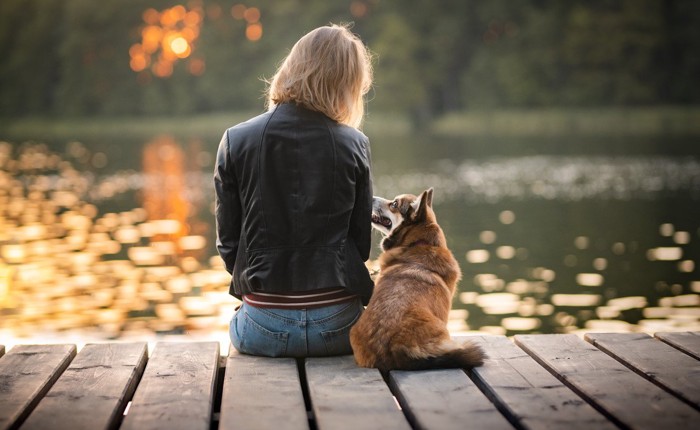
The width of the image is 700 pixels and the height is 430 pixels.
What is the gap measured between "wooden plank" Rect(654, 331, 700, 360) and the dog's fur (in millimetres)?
959

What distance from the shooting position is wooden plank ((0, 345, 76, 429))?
2.98m

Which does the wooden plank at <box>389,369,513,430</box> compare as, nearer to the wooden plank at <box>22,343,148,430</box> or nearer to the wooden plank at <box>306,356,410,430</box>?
the wooden plank at <box>306,356,410,430</box>

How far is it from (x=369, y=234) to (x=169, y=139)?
46075 millimetres

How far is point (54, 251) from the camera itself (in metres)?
15.2

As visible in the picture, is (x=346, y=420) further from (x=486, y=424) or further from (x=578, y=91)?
(x=578, y=91)

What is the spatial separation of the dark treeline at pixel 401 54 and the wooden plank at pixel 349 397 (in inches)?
2112

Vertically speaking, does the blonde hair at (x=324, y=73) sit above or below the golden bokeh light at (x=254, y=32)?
below

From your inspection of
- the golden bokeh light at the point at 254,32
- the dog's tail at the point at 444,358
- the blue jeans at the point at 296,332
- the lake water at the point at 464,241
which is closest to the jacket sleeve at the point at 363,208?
the blue jeans at the point at 296,332

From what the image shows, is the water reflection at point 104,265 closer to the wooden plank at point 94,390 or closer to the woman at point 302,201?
the wooden plank at point 94,390

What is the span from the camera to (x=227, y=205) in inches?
151

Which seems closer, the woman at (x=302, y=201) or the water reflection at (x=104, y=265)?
the woman at (x=302, y=201)

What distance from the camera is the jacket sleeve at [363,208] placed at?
12.5ft

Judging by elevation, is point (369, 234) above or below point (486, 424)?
above

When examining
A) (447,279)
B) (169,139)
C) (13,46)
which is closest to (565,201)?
(447,279)
